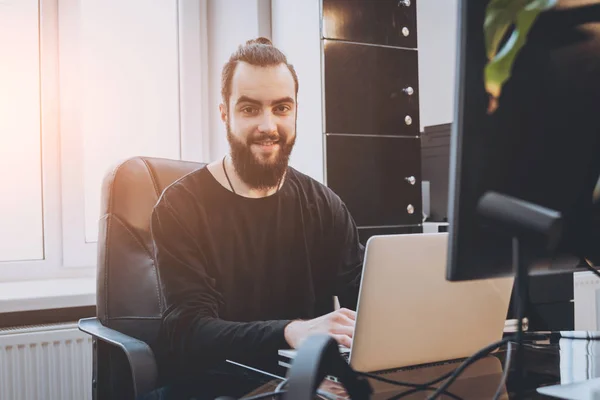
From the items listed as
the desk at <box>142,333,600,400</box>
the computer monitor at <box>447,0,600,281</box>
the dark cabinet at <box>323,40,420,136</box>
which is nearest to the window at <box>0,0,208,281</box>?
the dark cabinet at <box>323,40,420,136</box>

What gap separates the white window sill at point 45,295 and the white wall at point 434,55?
1.85 m

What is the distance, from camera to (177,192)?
1.65 meters

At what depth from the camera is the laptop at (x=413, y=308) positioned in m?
0.93

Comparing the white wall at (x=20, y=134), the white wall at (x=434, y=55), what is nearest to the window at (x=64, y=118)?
the white wall at (x=20, y=134)

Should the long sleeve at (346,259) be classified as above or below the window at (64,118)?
below

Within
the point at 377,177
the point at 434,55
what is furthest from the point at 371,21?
the point at 434,55

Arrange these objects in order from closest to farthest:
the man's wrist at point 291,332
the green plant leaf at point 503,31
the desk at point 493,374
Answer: the green plant leaf at point 503,31 < the desk at point 493,374 < the man's wrist at point 291,332

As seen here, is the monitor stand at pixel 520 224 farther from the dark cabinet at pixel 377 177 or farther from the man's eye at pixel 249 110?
the dark cabinet at pixel 377 177

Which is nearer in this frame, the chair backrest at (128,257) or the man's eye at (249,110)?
the chair backrest at (128,257)

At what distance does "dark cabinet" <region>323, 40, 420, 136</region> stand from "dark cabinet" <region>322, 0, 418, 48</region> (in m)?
0.03

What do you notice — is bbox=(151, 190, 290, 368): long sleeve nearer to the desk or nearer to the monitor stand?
the desk

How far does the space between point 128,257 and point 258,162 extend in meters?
0.42

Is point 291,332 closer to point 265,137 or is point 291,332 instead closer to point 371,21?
point 265,137

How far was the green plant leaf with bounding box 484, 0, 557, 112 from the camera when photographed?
56 centimetres
